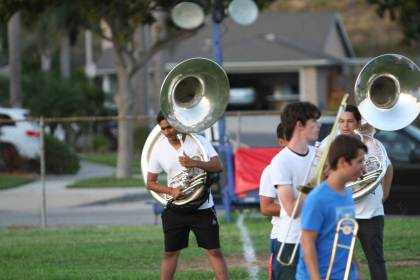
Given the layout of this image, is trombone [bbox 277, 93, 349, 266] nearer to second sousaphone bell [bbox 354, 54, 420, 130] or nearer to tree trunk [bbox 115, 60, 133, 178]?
second sousaphone bell [bbox 354, 54, 420, 130]

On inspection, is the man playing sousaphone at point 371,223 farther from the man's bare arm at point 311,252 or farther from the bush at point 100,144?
the bush at point 100,144

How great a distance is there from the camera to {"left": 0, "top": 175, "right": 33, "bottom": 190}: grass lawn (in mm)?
22822

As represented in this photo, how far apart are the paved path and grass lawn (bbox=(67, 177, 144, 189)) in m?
0.32

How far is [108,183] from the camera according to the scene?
926 inches

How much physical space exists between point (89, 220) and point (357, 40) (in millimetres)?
76743

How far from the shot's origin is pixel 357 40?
303ft

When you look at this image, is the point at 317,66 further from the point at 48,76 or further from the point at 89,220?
the point at 89,220

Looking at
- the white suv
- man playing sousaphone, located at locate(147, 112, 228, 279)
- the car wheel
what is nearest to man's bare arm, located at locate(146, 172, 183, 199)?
man playing sousaphone, located at locate(147, 112, 228, 279)

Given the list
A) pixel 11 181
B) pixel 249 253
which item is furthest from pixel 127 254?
pixel 11 181

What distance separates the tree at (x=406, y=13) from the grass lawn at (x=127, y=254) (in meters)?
4.95

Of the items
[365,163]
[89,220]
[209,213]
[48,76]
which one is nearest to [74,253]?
[209,213]

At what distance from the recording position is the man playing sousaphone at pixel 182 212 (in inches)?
336

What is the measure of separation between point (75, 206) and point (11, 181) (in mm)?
3528

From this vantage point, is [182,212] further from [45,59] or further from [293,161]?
[45,59]
